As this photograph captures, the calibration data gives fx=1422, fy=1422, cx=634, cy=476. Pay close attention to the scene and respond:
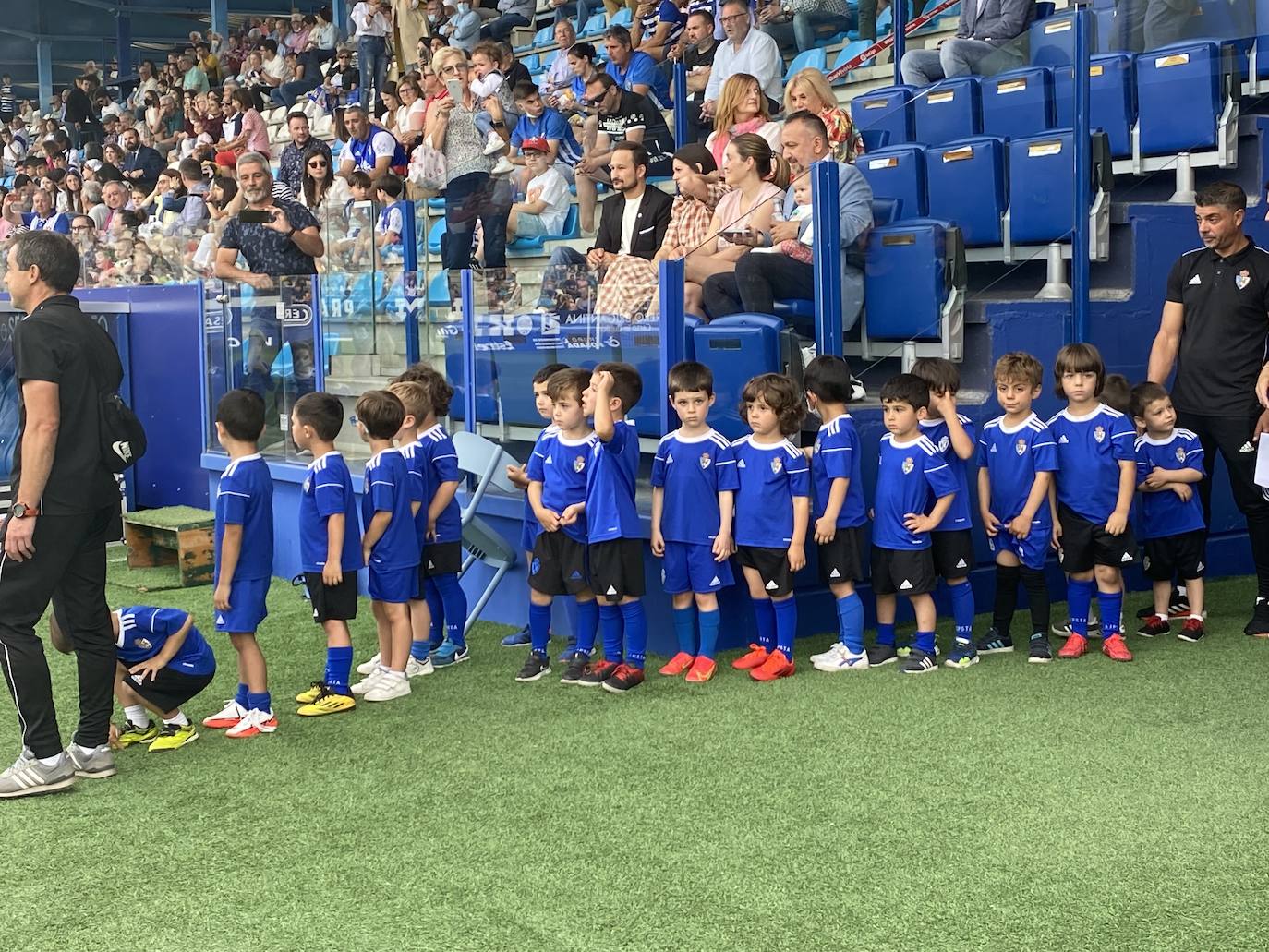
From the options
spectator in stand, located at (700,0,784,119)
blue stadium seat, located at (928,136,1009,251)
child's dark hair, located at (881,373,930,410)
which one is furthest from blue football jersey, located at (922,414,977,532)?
spectator in stand, located at (700,0,784,119)

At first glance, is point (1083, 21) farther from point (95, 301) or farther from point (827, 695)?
point (95, 301)

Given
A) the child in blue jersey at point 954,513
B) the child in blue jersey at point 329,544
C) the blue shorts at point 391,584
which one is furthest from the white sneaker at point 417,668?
the child in blue jersey at point 954,513

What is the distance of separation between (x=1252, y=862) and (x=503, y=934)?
5.99 feet

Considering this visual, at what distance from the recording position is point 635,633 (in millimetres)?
5559

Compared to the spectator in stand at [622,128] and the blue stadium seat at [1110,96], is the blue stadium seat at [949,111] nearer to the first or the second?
the blue stadium seat at [1110,96]

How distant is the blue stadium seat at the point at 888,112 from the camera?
757 centimetres

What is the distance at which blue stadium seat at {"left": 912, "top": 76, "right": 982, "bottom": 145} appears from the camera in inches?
307

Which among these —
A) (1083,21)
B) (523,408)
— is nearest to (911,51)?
(1083,21)

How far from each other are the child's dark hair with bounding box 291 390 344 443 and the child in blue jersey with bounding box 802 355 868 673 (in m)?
1.86

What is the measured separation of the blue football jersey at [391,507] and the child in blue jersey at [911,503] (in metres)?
1.87

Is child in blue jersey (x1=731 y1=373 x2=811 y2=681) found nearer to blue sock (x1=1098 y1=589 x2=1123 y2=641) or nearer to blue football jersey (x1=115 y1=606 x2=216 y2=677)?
blue sock (x1=1098 y1=589 x2=1123 y2=641)

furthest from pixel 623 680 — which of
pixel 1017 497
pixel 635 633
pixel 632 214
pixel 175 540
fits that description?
pixel 175 540

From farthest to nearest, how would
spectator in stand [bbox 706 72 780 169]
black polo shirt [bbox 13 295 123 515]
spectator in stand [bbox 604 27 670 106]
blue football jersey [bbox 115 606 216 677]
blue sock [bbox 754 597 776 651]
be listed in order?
spectator in stand [bbox 604 27 670 106] → spectator in stand [bbox 706 72 780 169] → blue sock [bbox 754 597 776 651] → blue football jersey [bbox 115 606 216 677] → black polo shirt [bbox 13 295 123 515]

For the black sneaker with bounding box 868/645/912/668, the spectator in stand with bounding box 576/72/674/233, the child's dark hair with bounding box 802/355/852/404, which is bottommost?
the black sneaker with bounding box 868/645/912/668
